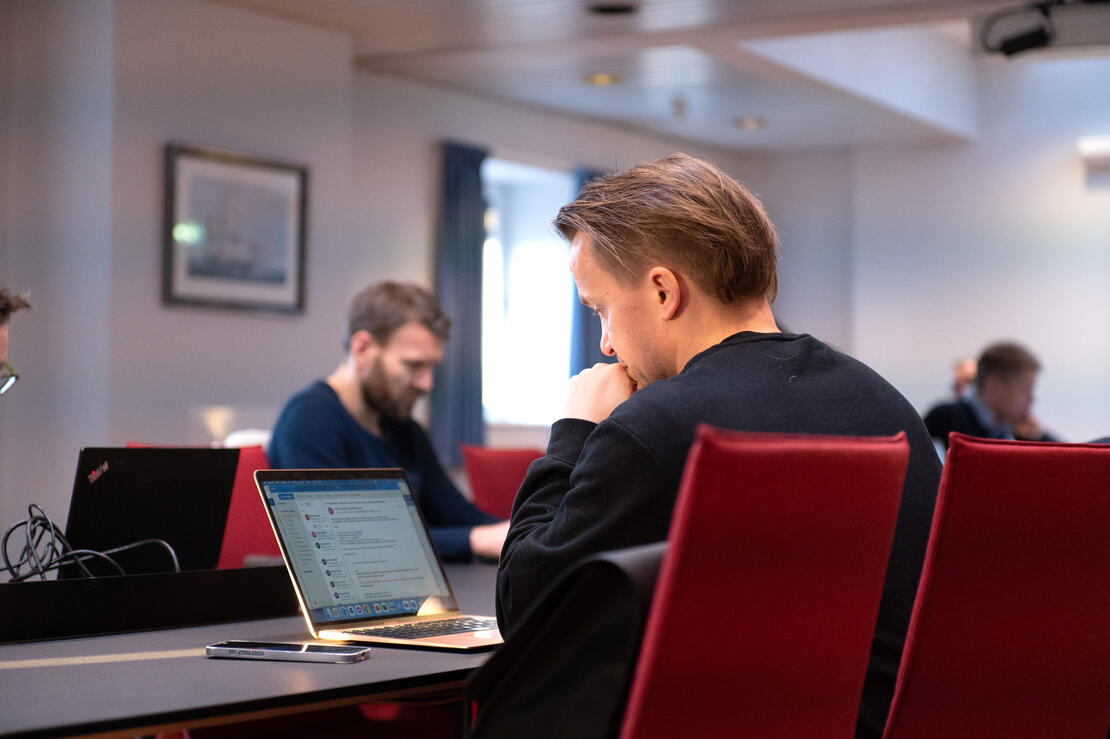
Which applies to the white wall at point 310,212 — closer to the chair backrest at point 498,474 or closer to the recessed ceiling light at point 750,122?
the recessed ceiling light at point 750,122

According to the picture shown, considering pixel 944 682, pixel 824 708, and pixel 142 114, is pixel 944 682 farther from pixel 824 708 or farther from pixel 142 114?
pixel 142 114

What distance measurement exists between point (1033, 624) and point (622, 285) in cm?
69

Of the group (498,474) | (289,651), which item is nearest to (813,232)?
(498,474)

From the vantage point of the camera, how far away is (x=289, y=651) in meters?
1.70

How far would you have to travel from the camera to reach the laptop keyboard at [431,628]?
1877mm

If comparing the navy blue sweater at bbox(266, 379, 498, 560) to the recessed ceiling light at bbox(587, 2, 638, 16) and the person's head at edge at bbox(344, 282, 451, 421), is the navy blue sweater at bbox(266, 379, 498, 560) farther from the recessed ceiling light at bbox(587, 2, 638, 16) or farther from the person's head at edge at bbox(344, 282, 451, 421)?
the recessed ceiling light at bbox(587, 2, 638, 16)

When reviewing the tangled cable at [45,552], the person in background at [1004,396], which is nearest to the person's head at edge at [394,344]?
the tangled cable at [45,552]

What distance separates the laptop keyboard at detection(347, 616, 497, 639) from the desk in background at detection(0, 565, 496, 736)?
86 mm

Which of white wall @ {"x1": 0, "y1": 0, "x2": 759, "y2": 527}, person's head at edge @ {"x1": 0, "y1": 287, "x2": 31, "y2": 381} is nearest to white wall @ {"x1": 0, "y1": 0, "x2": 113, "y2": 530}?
white wall @ {"x1": 0, "y1": 0, "x2": 759, "y2": 527}

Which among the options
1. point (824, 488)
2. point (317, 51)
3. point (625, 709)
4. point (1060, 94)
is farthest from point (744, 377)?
point (1060, 94)

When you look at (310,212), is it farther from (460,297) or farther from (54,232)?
(460,297)

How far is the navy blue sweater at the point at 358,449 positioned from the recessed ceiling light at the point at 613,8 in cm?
284

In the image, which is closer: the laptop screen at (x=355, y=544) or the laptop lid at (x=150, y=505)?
the laptop screen at (x=355, y=544)

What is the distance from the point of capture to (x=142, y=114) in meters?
5.66
